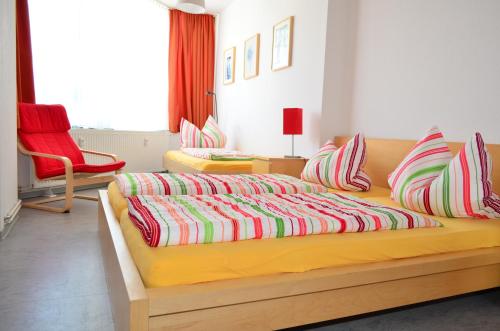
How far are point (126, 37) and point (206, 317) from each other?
182 inches

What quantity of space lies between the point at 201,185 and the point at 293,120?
145 cm

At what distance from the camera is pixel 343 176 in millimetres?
2504

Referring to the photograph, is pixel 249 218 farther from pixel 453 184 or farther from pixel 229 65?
pixel 229 65

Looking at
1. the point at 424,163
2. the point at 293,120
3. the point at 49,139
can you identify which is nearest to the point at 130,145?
the point at 49,139

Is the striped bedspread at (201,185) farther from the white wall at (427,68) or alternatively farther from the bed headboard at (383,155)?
the white wall at (427,68)

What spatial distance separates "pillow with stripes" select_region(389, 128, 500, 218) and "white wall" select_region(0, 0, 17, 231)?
8.32 ft

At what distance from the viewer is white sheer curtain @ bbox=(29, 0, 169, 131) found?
4.18m

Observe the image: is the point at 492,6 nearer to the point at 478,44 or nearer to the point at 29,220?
the point at 478,44

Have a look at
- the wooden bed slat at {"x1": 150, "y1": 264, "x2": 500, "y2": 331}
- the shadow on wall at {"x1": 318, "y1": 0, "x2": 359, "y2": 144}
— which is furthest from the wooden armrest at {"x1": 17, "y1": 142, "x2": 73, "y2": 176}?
the wooden bed slat at {"x1": 150, "y1": 264, "x2": 500, "y2": 331}

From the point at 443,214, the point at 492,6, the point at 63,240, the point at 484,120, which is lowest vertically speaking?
the point at 63,240

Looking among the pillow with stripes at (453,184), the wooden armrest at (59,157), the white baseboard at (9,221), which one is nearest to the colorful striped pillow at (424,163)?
the pillow with stripes at (453,184)

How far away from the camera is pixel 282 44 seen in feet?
12.7

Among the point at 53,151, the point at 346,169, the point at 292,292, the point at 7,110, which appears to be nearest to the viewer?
the point at 292,292

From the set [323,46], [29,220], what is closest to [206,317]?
[29,220]
